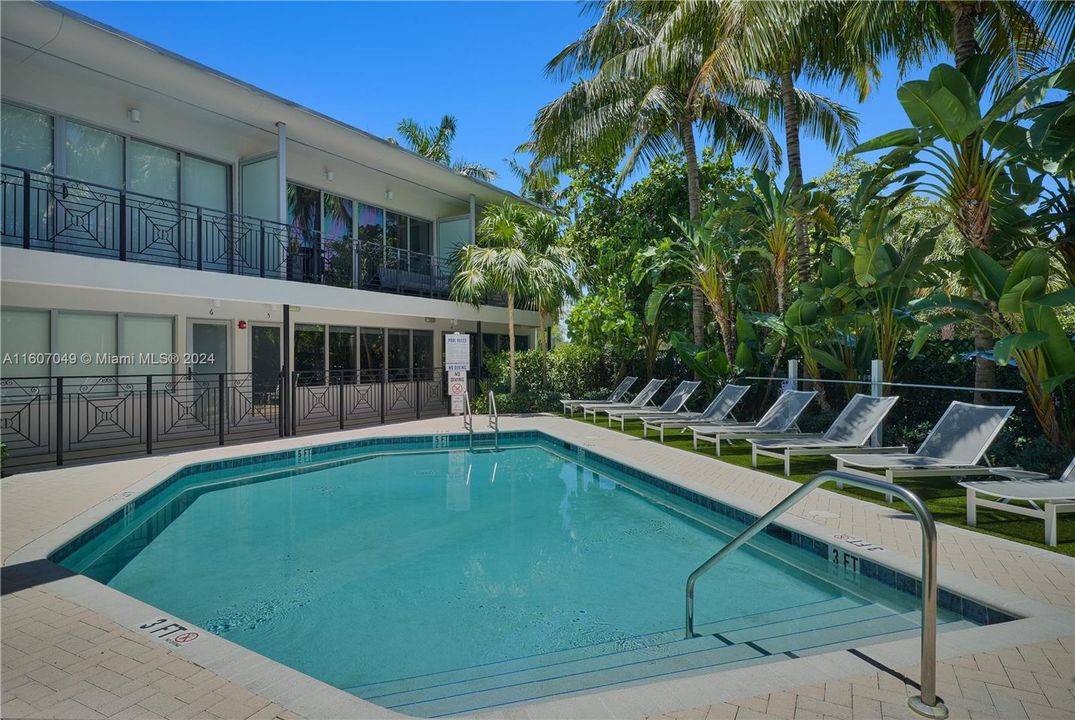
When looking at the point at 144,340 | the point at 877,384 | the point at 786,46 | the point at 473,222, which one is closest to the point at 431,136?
the point at 473,222

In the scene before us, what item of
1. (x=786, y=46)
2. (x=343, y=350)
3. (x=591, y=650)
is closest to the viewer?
(x=591, y=650)

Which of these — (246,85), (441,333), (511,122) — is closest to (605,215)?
(511,122)

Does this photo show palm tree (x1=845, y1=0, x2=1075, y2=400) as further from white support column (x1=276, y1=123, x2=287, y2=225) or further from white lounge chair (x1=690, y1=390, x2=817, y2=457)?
white support column (x1=276, y1=123, x2=287, y2=225)

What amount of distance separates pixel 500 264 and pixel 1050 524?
1332 centimetres

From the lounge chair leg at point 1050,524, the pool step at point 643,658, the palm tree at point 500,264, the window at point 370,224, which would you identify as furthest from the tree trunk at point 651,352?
the pool step at point 643,658

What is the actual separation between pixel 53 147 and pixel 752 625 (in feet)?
44.8

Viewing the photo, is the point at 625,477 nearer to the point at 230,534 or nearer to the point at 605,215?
the point at 230,534

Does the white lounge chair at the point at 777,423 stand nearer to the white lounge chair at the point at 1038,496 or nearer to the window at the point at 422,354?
the white lounge chair at the point at 1038,496

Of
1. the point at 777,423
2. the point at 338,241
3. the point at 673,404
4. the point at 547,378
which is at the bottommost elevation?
the point at 777,423

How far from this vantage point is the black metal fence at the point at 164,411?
35.0 feet

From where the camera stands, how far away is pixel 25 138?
1098 cm

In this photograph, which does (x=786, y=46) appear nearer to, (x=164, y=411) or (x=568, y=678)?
(x=568, y=678)

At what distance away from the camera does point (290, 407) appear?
1344 cm

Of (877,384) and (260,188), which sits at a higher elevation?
(260,188)
